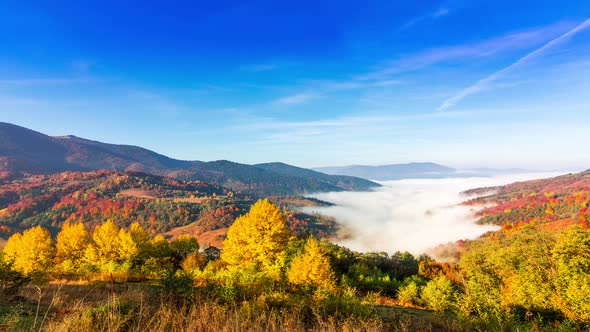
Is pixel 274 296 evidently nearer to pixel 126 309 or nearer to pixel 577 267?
pixel 126 309

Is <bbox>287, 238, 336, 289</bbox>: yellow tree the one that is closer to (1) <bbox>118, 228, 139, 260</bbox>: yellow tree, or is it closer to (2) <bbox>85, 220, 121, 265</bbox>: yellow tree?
(1) <bbox>118, 228, 139, 260</bbox>: yellow tree

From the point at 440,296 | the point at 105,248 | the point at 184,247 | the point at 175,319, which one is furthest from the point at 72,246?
the point at 440,296

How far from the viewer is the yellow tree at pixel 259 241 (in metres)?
31.6

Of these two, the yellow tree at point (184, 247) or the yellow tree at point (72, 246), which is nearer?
the yellow tree at point (72, 246)

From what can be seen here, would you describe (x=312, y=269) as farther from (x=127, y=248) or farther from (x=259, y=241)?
(x=127, y=248)

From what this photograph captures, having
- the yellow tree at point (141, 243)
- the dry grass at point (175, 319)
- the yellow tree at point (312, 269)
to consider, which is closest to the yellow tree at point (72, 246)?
the yellow tree at point (141, 243)

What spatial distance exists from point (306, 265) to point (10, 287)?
848 inches

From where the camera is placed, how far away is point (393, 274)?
213 feet

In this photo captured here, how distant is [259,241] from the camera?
3216 centimetres

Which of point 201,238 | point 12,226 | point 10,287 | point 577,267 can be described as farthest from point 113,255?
point 12,226

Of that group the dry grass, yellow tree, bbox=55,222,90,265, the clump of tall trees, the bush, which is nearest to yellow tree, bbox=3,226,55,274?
the clump of tall trees

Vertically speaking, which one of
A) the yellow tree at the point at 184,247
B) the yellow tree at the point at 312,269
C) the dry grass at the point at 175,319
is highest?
the dry grass at the point at 175,319

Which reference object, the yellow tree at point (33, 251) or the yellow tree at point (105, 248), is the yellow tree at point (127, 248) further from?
the yellow tree at point (33, 251)

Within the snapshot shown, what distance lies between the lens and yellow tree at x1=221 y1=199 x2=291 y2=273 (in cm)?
3157
